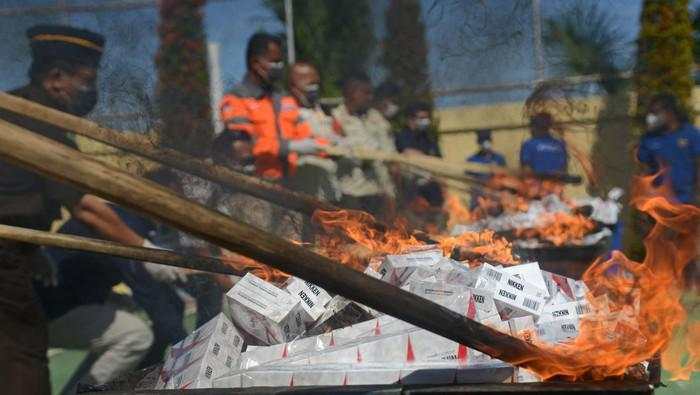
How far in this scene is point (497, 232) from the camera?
5309mm

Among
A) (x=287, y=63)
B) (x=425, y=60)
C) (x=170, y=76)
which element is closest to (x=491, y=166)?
(x=425, y=60)

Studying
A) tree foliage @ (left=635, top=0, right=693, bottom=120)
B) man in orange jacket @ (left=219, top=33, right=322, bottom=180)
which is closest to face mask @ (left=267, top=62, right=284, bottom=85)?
man in orange jacket @ (left=219, top=33, right=322, bottom=180)

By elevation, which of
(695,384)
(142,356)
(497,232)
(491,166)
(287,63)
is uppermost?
(287,63)

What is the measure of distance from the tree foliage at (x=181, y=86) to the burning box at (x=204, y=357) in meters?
1.03

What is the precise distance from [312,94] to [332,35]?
1.12ft

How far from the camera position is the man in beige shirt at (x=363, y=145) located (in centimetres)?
503

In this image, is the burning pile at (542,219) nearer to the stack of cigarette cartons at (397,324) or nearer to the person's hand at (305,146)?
the person's hand at (305,146)

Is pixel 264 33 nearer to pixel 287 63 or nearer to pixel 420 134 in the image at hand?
pixel 287 63

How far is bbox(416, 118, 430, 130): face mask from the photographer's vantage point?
16.7 ft

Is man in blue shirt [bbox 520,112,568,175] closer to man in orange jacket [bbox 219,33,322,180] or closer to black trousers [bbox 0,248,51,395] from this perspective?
man in orange jacket [bbox 219,33,322,180]

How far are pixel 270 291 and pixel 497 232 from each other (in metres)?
2.23

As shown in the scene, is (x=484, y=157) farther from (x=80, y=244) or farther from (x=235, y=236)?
(x=235, y=236)

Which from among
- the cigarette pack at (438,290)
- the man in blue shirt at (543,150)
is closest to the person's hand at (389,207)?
the man in blue shirt at (543,150)

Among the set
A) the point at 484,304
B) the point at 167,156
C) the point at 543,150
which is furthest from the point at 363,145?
the point at 484,304
